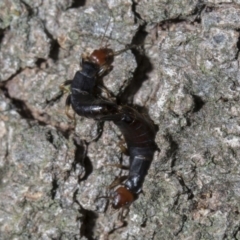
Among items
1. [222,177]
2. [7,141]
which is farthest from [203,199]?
[7,141]

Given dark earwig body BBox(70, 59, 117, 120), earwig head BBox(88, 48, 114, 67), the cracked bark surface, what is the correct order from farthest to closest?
dark earwig body BBox(70, 59, 117, 120) → earwig head BBox(88, 48, 114, 67) → the cracked bark surface

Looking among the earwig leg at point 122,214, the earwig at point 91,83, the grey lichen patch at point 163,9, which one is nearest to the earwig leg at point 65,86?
the earwig at point 91,83

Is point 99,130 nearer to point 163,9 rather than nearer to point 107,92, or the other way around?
point 107,92

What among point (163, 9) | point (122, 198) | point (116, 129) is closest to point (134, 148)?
point (116, 129)

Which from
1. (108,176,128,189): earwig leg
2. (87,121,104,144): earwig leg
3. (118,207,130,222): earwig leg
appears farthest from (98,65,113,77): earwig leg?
(118,207,130,222): earwig leg

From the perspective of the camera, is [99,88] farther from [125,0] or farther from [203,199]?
[203,199]

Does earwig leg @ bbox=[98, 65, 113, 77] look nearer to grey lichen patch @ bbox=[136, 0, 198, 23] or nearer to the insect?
the insect
